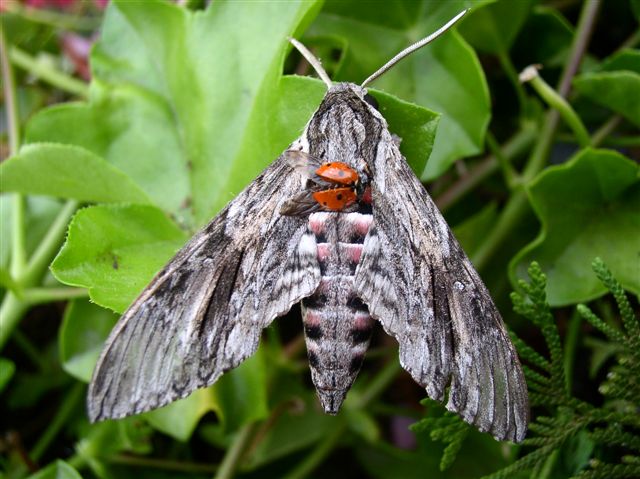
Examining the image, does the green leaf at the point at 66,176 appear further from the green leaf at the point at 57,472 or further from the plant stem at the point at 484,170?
the plant stem at the point at 484,170

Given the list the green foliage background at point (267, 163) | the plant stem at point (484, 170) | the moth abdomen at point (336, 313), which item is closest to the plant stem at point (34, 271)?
the green foliage background at point (267, 163)

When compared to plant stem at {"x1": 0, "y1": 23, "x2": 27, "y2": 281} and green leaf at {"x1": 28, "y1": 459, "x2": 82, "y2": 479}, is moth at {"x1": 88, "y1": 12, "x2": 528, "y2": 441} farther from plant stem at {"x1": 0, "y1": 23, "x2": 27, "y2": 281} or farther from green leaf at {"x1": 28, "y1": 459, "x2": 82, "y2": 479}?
plant stem at {"x1": 0, "y1": 23, "x2": 27, "y2": 281}

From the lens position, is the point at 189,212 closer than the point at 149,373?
No

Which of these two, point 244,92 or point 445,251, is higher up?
point 244,92

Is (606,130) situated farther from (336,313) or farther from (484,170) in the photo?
(336,313)

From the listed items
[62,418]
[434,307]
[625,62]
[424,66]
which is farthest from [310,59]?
[62,418]

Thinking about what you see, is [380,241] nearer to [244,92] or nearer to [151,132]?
[244,92]

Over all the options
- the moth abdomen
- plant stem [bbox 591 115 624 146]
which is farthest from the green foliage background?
the moth abdomen

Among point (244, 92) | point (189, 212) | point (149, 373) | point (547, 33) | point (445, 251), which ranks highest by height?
point (547, 33)

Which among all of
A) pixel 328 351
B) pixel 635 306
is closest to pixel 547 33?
pixel 635 306
